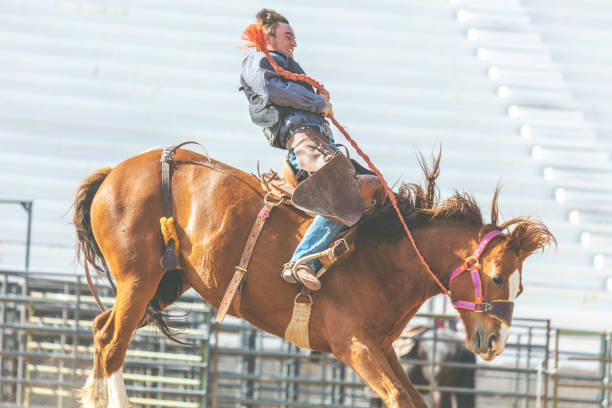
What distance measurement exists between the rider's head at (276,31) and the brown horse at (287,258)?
65 cm

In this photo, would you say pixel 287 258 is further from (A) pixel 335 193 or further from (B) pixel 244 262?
(A) pixel 335 193

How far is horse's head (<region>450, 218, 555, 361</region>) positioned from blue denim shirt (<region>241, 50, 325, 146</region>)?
38.9 inches

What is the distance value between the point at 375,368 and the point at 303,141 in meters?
1.07

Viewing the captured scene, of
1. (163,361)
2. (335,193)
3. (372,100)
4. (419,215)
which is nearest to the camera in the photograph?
(335,193)

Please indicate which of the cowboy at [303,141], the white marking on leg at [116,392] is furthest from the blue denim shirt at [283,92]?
the white marking on leg at [116,392]

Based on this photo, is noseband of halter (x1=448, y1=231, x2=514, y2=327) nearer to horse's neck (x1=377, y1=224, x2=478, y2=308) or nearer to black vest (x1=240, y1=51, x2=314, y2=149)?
horse's neck (x1=377, y1=224, x2=478, y2=308)

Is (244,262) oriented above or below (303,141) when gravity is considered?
below

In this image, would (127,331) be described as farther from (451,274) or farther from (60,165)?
(60,165)

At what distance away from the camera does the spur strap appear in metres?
3.95

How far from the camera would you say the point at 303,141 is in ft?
12.8

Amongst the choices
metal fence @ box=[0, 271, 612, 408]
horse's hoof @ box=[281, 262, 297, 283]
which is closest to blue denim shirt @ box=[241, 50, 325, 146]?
horse's hoof @ box=[281, 262, 297, 283]

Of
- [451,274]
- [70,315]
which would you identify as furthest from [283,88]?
[70,315]

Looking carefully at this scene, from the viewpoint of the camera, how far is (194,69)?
1144 cm

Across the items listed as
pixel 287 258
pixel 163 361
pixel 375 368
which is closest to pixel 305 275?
pixel 287 258
